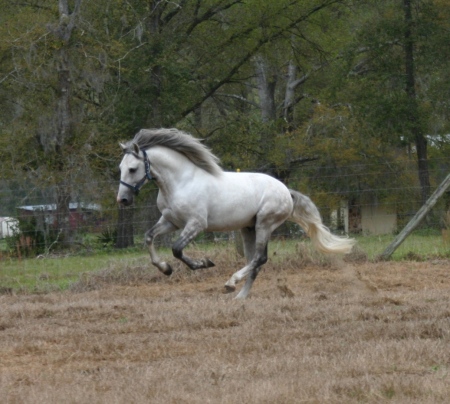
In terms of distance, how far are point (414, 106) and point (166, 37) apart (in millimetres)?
8282

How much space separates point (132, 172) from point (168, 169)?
1.48ft

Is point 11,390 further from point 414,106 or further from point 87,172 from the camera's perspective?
point 414,106

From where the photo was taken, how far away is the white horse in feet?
37.1

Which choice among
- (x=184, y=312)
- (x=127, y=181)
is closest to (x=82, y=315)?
(x=184, y=312)

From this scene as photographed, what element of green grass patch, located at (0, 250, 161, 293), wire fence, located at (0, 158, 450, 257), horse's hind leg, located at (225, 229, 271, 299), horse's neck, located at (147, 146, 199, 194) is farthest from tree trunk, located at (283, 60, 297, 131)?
horse's neck, located at (147, 146, 199, 194)

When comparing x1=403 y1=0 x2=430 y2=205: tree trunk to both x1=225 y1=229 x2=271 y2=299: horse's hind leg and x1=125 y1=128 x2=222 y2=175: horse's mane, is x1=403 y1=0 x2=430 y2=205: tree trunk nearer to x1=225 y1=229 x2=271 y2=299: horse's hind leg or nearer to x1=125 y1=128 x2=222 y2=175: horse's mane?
x1=225 y1=229 x2=271 y2=299: horse's hind leg

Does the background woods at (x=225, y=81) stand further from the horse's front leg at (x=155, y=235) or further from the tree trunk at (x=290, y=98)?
the horse's front leg at (x=155, y=235)

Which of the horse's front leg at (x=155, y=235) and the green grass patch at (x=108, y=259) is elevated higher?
the horse's front leg at (x=155, y=235)

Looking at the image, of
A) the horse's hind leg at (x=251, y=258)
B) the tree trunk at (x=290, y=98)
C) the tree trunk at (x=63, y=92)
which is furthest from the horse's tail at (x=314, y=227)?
the tree trunk at (x=290, y=98)

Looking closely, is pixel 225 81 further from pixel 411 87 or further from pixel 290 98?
pixel 411 87

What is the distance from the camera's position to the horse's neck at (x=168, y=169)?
11414 millimetres

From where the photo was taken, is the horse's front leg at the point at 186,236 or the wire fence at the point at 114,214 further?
the wire fence at the point at 114,214

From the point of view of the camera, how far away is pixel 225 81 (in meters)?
32.0

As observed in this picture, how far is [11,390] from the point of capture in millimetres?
6402
